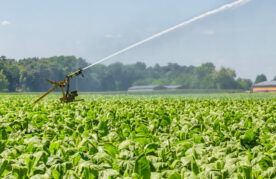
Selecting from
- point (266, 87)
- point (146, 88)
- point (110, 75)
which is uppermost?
point (110, 75)

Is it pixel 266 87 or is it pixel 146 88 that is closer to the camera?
pixel 146 88

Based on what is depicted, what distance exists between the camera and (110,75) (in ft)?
287

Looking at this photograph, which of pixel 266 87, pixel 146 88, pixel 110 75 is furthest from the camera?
pixel 266 87

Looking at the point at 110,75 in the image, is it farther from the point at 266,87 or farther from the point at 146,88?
the point at 266,87

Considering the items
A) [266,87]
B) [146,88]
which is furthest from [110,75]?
[266,87]

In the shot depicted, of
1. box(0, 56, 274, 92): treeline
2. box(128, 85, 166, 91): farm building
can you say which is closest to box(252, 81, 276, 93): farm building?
box(0, 56, 274, 92): treeline

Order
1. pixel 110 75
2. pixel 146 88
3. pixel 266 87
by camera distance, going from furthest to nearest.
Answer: pixel 266 87 < pixel 146 88 < pixel 110 75

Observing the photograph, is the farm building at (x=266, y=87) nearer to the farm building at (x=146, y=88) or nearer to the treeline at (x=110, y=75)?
the treeline at (x=110, y=75)

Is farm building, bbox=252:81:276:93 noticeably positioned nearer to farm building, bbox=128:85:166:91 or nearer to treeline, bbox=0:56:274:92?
treeline, bbox=0:56:274:92

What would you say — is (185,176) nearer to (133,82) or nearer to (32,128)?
(32,128)

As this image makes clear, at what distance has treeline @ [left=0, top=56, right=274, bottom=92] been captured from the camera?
8969 centimetres

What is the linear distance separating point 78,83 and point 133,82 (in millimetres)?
14591

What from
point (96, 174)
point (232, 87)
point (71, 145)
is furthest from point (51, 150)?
point (232, 87)

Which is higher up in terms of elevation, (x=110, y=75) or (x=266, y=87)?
(x=110, y=75)
